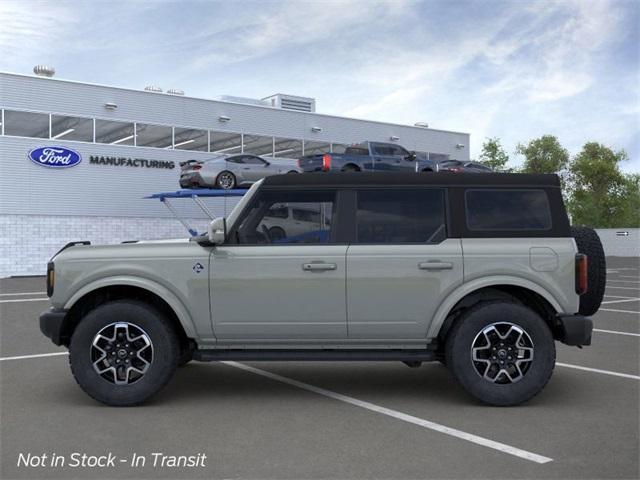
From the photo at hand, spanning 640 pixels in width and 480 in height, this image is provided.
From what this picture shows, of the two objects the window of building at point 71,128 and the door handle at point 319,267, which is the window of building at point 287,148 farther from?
the door handle at point 319,267

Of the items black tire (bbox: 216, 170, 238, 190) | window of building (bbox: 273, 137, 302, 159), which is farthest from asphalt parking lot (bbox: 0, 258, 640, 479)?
window of building (bbox: 273, 137, 302, 159)

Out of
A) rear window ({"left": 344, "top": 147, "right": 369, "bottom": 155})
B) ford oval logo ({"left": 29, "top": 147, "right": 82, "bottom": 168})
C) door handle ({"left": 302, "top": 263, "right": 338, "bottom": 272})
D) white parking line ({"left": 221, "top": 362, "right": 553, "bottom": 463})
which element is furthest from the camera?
ford oval logo ({"left": 29, "top": 147, "right": 82, "bottom": 168})

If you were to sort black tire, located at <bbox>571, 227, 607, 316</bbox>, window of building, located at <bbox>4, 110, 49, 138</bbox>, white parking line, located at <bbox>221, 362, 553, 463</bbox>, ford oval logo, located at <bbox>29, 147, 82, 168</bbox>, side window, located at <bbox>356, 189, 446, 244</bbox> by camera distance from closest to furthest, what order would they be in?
1. white parking line, located at <bbox>221, 362, 553, 463</bbox>
2. side window, located at <bbox>356, 189, 446, 244</bbox>
3. black tire, located at <bbox>571, 227, 607, 316</bbox>
4. window of building, located at <bbox>4, 110, 49, 138</bbox>
5. ford oval logo, located at <bbox>29, 147, 82, 168</bbox>

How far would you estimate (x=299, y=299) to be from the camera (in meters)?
5.67

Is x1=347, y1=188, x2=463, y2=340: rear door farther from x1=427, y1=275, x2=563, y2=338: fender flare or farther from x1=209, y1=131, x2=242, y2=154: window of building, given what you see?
x1=209, y1=131, x2=242, y2=154: window of building

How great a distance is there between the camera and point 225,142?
108 feet

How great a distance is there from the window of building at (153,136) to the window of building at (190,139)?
335mm

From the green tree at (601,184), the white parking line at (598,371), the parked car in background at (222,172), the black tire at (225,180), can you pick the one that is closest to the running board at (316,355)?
the white parking line at (598,371)

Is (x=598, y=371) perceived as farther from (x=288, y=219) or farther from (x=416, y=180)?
(x=288, y=219)

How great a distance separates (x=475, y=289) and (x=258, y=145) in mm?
29069

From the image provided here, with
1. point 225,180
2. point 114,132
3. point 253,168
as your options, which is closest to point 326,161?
point 253,168

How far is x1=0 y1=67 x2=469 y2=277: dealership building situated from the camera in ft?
90.4

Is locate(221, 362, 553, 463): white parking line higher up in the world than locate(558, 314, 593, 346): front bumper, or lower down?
lower down

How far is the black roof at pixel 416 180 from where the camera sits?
5.87m
